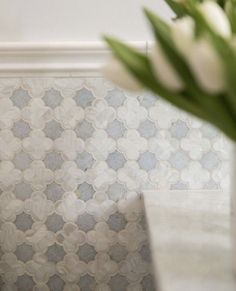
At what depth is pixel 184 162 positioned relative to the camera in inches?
43.2

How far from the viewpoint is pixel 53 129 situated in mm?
1082

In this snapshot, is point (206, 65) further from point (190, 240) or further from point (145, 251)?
point (145, 251)

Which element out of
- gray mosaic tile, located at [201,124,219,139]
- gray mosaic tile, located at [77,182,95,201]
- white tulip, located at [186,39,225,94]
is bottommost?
gray mosaic tile, located at [77,182,95,201]

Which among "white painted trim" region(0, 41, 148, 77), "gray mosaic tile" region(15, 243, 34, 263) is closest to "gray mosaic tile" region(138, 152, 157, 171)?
"white painted trim" region(0, 41, 148, 77)

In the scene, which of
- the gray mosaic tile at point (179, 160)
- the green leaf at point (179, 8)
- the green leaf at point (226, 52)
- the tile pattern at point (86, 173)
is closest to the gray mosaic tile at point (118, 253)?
the tile pattern at point (86, 173)

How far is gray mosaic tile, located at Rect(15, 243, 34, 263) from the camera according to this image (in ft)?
3.72

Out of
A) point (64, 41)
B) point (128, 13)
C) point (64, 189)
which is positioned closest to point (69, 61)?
point (64, 41)

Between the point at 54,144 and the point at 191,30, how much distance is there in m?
0.64

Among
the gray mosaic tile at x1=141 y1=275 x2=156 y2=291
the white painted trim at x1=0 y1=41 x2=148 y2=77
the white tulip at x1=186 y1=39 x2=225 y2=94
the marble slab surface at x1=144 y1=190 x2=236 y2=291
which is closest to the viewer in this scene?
the white tulip at x1=186 y1=39 x2=225 y2=94

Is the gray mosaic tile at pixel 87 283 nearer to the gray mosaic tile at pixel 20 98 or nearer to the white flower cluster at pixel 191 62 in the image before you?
the gray mosaic tile at pixel 20 98

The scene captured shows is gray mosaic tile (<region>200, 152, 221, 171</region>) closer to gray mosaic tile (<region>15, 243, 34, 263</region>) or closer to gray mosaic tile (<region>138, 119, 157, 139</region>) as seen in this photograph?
gray mosaic tile (<region>138, 119, 157, 139</region>)

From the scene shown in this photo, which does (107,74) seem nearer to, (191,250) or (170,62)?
(170,62)

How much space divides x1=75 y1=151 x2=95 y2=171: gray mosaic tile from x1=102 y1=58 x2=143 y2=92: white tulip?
1.87 ft

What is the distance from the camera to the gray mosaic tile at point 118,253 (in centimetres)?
113
